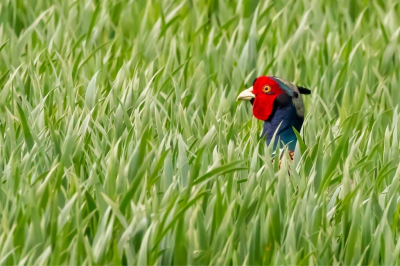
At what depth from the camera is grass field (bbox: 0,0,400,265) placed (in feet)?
7.27

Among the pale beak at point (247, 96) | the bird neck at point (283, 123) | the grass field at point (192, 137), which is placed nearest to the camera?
the grass field at point (192, 137)

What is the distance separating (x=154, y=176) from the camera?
2475 mm

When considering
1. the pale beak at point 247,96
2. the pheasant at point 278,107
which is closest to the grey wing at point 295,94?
the pheasant at point 278,107

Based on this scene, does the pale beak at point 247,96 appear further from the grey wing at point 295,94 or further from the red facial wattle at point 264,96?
the grey wing at point 295,94

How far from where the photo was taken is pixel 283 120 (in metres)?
3.18

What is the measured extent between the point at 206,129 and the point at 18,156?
28.9 inches

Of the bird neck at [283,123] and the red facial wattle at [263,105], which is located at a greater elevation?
the red facial wattle at [263,105]

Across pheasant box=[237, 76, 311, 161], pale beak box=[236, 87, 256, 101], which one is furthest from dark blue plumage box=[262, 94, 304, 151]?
pale beak box=[236, 87, 256, 101]

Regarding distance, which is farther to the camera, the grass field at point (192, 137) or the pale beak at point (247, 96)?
the pale beak at point (247, 96)

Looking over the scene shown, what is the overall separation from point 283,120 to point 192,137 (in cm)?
41

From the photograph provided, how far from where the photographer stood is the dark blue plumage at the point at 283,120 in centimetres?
316

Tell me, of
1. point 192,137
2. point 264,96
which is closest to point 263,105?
point 264,96

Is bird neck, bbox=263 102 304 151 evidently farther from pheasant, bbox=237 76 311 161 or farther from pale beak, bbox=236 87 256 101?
pale beak, bbox=236 87 256 101

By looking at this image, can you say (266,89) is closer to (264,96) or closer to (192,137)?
(264,96)
